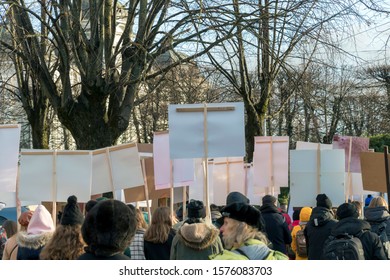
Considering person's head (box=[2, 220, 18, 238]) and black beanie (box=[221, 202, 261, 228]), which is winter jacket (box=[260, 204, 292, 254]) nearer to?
person's head (box=[2, 220, 18, 238])

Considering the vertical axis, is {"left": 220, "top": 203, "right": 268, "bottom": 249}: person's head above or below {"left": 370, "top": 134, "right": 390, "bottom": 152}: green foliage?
above

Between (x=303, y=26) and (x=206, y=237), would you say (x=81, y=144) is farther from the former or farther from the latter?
(x=206, y=237)

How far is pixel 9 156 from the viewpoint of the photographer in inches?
366

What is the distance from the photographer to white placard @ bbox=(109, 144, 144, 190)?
1005 centimetres

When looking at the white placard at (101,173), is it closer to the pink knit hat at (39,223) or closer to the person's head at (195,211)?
the person's head at (195,211)

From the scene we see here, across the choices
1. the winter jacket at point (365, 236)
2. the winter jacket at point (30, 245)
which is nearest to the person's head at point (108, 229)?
the winter jacket at point (30, 245)

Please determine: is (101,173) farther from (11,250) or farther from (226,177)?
(11,250)

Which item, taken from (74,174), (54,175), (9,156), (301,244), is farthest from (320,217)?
(9,156)

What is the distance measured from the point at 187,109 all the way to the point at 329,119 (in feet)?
110

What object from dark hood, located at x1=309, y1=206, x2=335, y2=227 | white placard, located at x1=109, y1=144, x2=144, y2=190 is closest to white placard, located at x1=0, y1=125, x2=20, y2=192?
white placard, located at x1=109, y1=144, x2=144, y2=190

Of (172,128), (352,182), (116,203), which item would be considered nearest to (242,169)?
(352,182)

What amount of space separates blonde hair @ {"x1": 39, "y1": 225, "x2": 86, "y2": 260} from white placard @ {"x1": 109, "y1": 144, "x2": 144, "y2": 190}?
4.82 metres

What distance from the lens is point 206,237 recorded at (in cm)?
546

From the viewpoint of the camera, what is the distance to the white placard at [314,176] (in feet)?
33.4
